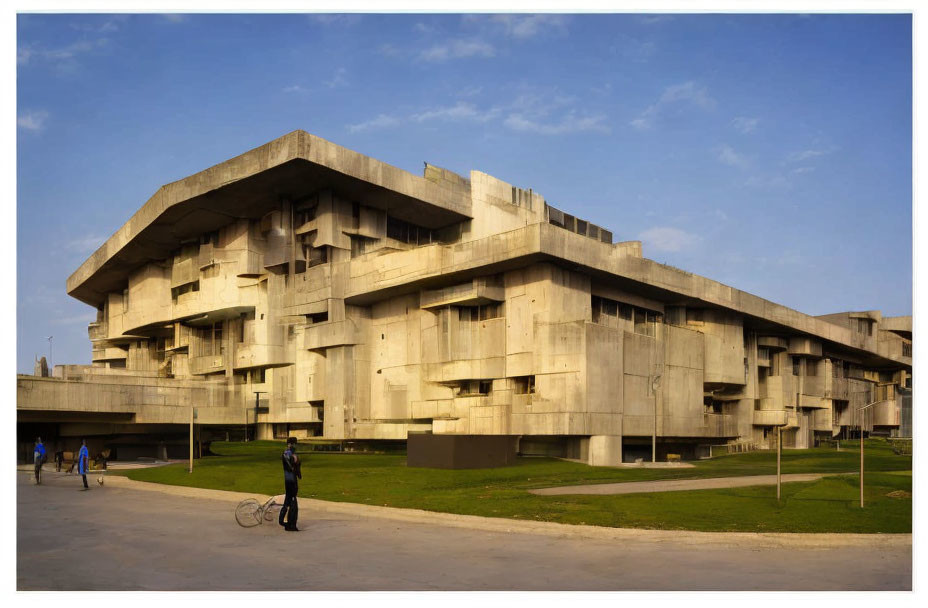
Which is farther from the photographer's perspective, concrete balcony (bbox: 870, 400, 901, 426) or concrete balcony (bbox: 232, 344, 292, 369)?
concrete balcony (bbox: 870, 400, 901, 426)

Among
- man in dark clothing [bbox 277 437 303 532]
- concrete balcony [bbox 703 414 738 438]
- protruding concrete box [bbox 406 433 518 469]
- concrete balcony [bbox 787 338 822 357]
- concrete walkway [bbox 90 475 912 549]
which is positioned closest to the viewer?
concrete walkway [bbox 90 475 912 549]

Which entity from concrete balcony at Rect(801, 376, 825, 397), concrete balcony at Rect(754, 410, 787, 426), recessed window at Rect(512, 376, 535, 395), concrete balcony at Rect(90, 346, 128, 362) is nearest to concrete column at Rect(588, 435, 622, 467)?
recessed window at Rect(512, 376, 535, 395)

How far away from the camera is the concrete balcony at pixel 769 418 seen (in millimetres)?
63812

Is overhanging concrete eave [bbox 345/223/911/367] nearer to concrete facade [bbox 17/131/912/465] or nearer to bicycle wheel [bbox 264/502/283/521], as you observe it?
concrete facade [bbox 17/131/912/465]

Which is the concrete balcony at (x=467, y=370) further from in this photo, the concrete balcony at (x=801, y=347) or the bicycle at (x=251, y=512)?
the concrete balcony at (x=801, y=347)

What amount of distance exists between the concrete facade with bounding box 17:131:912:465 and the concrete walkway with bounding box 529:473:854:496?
1278cm

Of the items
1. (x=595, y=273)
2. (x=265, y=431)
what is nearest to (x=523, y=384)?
(x=595, y=273)

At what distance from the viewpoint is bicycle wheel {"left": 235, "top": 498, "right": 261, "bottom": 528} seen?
60.6 feet

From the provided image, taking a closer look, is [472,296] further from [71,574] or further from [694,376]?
[71,574]

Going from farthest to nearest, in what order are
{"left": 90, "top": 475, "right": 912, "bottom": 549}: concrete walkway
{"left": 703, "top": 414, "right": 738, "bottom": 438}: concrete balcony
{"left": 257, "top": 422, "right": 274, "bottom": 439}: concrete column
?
{"left": 257, "top": 422, "right": 274, "bottom": 439}: concrete column < {"left": 703, "top": 414, "right": 738, "bottom": 438}: concrete balcony < {"left": 90, "top": 475, "right": 912, "bottom": 549}: concrete walkway

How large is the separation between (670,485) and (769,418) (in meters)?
40.5

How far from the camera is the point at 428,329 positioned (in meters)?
51.0

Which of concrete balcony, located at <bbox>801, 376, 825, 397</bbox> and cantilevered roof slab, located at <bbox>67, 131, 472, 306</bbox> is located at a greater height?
cantilevered roof slab, located at <bbox>67, 131, 472, 306</bbox>

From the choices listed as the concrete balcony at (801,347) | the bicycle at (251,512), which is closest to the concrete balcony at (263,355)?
the concrete balcony at (801,347)
